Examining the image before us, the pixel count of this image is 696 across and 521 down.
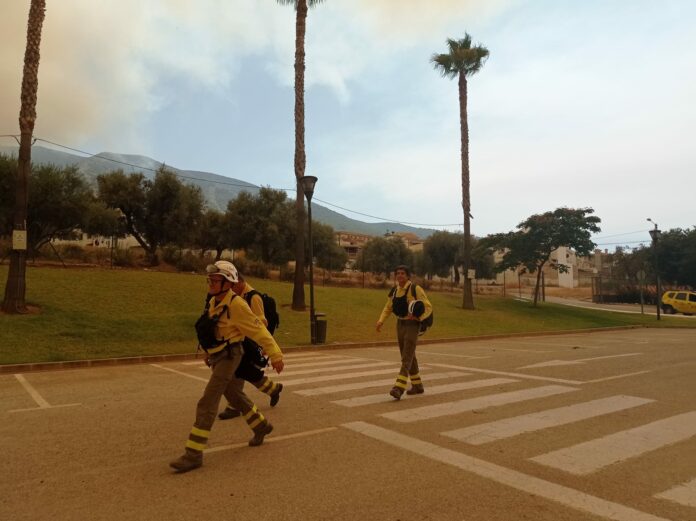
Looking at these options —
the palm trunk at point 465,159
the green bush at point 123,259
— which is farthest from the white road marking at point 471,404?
the green bush at point 123,259

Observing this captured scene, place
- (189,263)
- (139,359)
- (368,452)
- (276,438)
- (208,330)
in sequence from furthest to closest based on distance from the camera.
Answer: (189,263), (139,359), (276,438), (368,452), (208,330)

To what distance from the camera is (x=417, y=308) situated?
7.16 metres

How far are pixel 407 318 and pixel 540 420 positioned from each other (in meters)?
2.18

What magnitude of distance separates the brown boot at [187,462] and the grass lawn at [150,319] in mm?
8533

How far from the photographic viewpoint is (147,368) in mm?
11055

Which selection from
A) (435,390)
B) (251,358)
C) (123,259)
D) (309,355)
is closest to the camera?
(251,358)

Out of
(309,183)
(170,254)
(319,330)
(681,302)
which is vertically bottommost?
(681,302)

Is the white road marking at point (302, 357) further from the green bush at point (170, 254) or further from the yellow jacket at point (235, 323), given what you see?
the green bush at point (170, 254)

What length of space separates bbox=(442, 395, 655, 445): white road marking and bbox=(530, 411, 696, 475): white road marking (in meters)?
0.62

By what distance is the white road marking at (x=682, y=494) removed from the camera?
12.4 feet

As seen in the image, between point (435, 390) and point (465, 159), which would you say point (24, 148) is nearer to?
point (435, 390)

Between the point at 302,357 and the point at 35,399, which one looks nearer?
the point at 35,399

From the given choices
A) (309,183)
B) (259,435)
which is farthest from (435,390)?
(309,183)

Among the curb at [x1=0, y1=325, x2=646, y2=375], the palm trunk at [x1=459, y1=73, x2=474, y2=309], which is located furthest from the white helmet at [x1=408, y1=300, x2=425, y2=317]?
the palm trunk at [x1=459, y1=73, x2=474, y2=309]
